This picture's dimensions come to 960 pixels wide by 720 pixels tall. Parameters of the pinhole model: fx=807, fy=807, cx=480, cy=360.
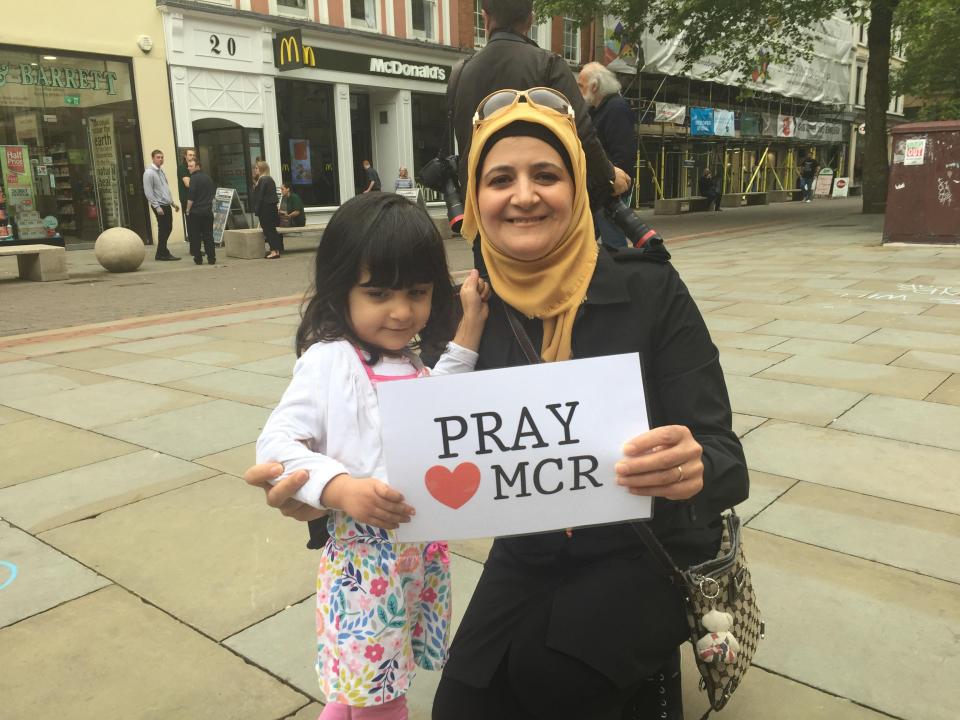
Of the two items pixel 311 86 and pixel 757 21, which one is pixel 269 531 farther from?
pixel 311 86

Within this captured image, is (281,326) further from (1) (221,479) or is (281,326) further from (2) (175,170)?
(2) (175,170)

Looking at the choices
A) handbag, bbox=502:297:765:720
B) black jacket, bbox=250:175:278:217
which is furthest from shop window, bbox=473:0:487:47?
handbag, bbox=502:297:765:720

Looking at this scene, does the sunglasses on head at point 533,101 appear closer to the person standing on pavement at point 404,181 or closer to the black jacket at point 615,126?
the black jacket at point 615,126

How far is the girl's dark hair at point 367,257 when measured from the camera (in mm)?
1700

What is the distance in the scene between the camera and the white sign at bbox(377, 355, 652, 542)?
1441mm

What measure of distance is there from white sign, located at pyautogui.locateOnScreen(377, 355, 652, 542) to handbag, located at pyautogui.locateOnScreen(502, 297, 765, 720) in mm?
249

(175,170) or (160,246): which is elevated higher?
(175,170)

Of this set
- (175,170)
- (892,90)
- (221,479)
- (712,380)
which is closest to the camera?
(712,380)

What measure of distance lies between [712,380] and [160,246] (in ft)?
46.6

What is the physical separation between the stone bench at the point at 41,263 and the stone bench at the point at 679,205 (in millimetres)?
18228

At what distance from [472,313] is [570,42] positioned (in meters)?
28.9

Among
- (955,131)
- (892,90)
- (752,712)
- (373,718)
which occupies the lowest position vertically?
(752,712)

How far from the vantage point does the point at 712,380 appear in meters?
1.73

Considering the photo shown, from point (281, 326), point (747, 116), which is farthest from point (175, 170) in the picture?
point (747, 116)
